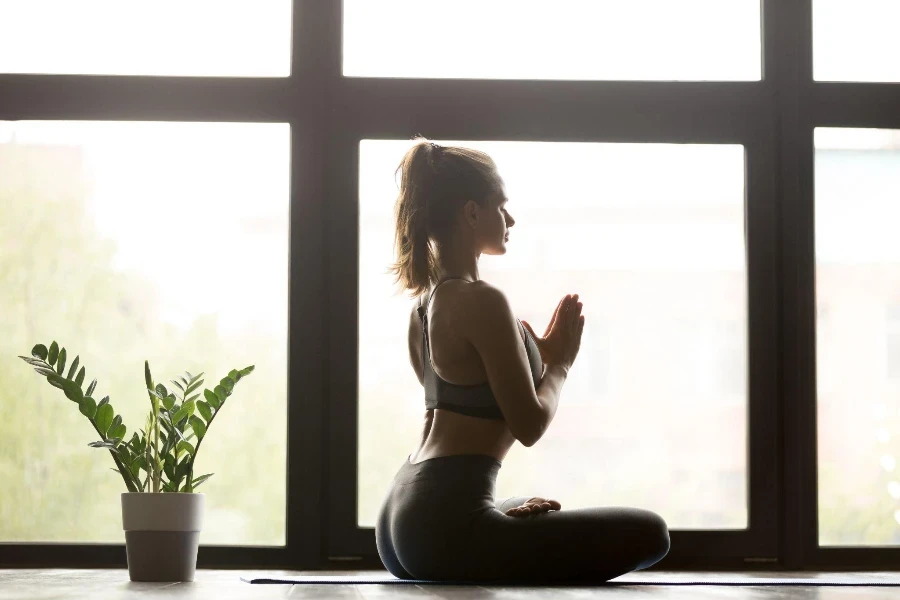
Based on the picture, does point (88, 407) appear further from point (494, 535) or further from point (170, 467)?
point (494, 535)

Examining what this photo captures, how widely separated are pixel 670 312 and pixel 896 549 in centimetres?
86

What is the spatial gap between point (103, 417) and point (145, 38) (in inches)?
43.7

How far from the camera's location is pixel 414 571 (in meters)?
2.25

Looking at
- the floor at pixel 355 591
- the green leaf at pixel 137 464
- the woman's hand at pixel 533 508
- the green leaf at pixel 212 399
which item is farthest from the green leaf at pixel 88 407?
the woman's hand at pixel 533 508

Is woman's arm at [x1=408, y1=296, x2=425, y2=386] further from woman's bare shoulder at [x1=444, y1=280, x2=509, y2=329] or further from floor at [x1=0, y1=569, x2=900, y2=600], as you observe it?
floor at [x1=0, y1=569, x2=900, y2=600]

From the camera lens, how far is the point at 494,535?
216 centimetres

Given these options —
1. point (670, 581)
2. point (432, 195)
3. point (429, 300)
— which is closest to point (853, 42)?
point (432, 195)

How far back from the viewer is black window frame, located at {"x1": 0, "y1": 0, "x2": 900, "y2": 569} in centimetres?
278

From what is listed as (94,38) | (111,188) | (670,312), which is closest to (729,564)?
(670,312)

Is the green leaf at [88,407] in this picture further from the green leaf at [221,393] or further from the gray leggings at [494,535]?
the gray leggings at [494,535]

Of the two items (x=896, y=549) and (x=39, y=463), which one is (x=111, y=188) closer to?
(x=39, y=463)

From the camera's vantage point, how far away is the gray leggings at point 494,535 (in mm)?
2137

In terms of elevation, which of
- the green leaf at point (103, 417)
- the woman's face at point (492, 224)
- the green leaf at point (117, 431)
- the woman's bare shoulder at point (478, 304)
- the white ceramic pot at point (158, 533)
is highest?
the woman's face at point (492, 224)

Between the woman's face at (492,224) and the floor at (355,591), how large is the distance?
30.3 inches
